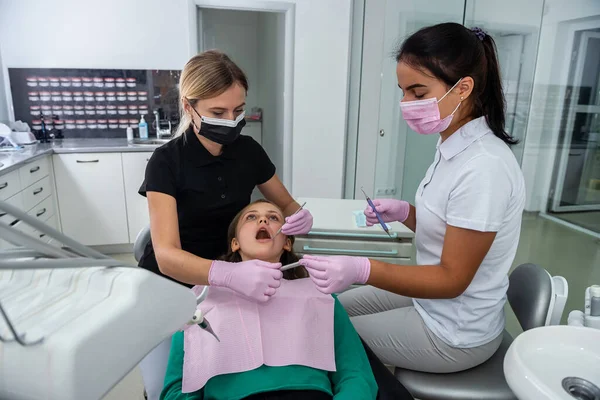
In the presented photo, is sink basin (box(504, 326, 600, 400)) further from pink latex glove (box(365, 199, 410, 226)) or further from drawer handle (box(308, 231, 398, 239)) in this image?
drawer handle (box(308, 231, 398, 239))

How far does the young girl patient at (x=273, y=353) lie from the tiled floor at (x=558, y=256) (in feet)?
1.50

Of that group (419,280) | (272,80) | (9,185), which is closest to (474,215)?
(419,280)

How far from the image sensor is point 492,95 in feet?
3.99

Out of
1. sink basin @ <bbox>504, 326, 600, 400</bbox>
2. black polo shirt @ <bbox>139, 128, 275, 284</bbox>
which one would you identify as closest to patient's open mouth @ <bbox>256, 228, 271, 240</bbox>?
black polo shirt @ <bbox>139, 128, 275, 284</bbox>

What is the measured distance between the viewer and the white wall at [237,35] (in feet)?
16.5

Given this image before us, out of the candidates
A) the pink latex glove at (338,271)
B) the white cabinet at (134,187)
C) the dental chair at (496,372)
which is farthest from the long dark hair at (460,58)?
the white cabinet at (134,187)

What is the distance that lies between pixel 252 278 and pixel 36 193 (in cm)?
253

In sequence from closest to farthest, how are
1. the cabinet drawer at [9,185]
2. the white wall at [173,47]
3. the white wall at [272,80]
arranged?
the cabinet drawer at [9,185], the white wall at [173,47], the white wall at [272,80]

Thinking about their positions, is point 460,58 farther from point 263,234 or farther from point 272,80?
point 272,80

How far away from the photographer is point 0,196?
246cm

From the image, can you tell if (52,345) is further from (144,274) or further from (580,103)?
(580,103)

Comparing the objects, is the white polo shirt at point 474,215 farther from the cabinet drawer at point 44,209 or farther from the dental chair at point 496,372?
the cabinet drawer at point 44,209

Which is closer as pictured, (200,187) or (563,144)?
(200,187)

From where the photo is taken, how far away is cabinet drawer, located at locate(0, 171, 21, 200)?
99.7 inches
